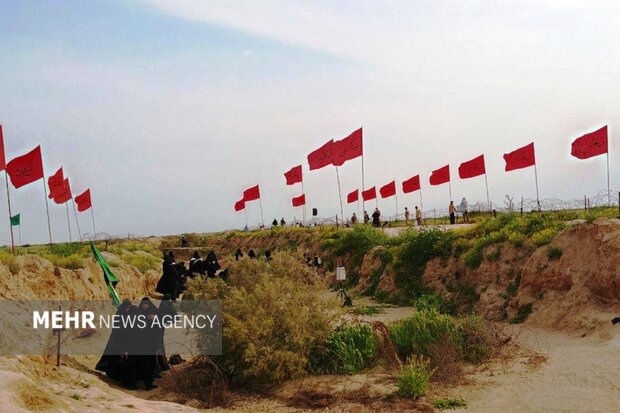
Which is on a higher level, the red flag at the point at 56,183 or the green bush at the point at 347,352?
the red flag at the point at 56,183

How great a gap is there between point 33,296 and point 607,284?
1343cm

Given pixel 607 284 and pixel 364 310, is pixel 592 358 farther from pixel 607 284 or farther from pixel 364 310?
pixel 364 310

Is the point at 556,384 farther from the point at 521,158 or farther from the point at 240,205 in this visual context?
the point at 240,205

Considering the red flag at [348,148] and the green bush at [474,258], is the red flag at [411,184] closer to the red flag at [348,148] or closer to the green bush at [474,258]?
the red flag at [348,148]

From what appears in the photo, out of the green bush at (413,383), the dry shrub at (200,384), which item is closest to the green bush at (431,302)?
the green bush at (413,383)

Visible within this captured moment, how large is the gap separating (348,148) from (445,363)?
81.2 ft

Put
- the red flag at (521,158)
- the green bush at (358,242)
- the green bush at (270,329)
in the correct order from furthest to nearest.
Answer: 1. the red flag at (521,158)
2. the green bush at (358,242)
3. the green bush at (270,329)

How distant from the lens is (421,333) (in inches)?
440

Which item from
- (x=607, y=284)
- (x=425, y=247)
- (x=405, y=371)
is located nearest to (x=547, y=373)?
(x=405, y=371)

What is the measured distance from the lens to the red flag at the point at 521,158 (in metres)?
28.9

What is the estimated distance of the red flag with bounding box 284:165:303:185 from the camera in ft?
141

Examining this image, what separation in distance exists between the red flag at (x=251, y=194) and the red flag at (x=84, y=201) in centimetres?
1672

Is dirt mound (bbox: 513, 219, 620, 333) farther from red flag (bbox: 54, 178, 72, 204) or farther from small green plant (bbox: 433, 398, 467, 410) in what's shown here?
red flag (bbox: 54, 178, 72, 204)

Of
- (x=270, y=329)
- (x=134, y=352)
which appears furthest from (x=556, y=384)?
(x=134, y=352)
